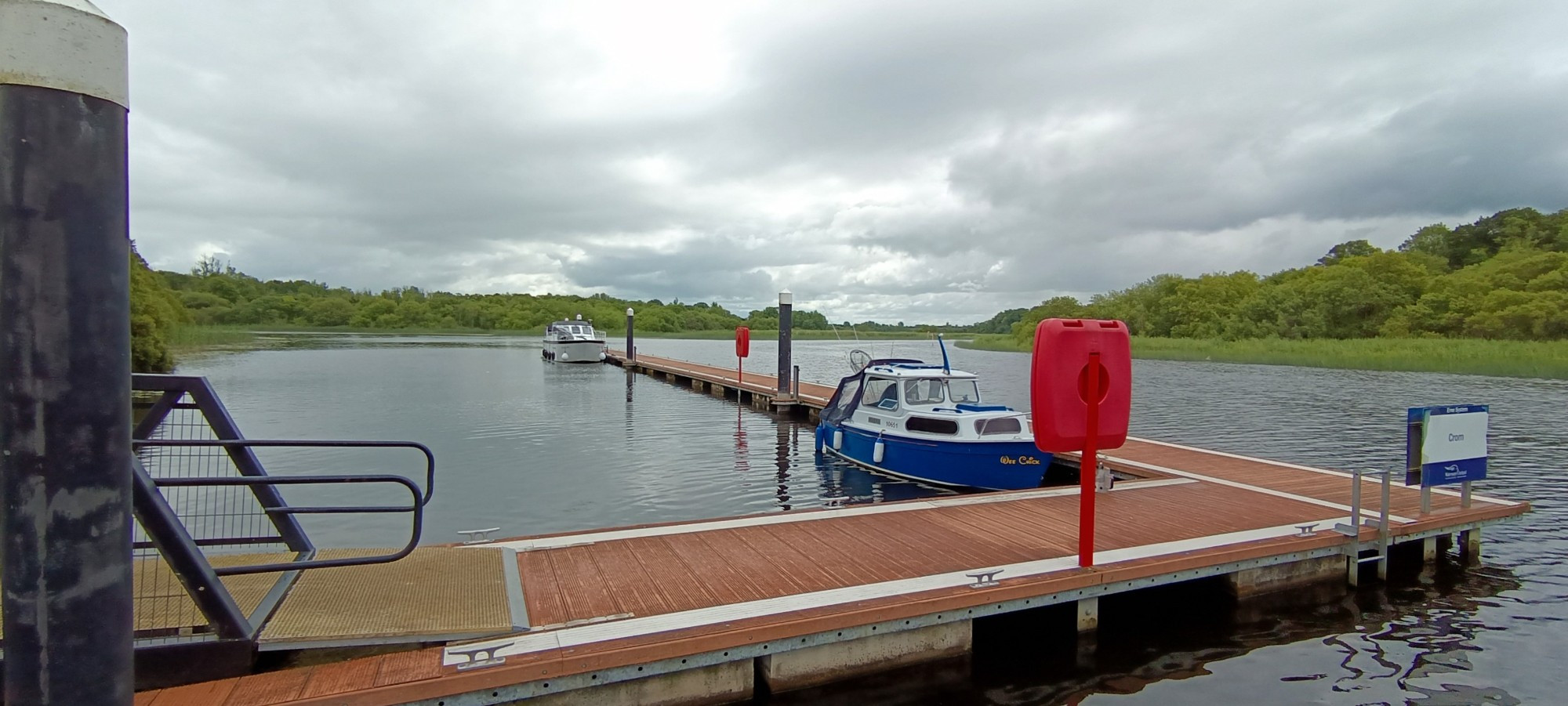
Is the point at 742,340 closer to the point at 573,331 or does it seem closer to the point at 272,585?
the point at 573,331

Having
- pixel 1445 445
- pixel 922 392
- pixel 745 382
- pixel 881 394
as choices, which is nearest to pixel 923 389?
pixel 922 392

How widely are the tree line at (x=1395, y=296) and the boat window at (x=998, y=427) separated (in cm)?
4401

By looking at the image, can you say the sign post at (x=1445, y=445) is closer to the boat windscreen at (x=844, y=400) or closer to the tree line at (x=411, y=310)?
the boat windscreen at (x=844, y=400)

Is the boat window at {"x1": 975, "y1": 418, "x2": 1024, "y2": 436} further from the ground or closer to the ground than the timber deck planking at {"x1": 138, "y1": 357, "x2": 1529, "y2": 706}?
further from the ground

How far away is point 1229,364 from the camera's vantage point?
47.0 metres

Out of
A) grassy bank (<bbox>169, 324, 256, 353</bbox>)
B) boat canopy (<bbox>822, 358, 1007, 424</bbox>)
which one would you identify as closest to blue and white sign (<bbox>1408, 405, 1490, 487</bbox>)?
boat canopy (<bbox>822, 358, 1007, 424</bbox>)

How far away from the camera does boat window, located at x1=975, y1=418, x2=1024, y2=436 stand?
12.5 metres

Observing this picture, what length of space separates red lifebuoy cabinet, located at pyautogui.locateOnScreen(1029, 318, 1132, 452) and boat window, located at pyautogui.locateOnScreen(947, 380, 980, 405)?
724 cm

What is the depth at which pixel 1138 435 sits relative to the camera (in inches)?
744

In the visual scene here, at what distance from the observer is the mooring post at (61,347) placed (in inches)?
82.4

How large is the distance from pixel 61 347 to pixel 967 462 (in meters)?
11.4

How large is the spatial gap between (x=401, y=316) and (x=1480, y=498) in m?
138

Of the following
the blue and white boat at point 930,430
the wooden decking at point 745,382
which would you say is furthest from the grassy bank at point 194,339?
the blue and white boat at point 930,430

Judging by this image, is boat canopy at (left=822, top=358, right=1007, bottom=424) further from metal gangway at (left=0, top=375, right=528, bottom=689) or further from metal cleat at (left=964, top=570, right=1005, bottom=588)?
metal gangway at (left=0, top=375, right=528, bottom=689)
